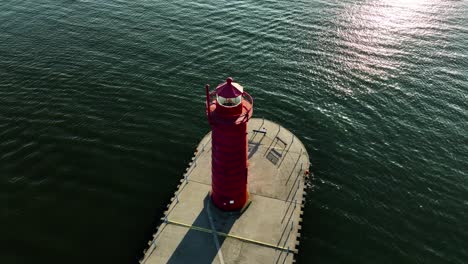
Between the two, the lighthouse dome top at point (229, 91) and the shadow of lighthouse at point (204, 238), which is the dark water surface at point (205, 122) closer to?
the shadow of lighthouse at point (204, 238)

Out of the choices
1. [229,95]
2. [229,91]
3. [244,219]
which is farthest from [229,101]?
[244,219]

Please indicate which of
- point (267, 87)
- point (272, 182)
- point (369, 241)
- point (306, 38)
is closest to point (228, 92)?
point (272, 182)

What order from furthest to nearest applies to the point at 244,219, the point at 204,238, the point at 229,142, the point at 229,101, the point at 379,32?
the point at 379,32
the point at 244,219
the point at 204,238
the point at 229,142
the point at 229,101

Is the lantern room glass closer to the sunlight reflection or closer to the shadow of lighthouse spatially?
the shadow of lighthouse

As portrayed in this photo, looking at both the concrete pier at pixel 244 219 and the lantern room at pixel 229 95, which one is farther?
the concrete pier at pixel 244 219

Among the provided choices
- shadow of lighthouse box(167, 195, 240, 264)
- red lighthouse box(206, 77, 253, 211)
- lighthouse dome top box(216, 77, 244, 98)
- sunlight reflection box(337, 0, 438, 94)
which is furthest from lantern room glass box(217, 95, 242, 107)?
sunlight reflection box(337, 0, 438, 94)

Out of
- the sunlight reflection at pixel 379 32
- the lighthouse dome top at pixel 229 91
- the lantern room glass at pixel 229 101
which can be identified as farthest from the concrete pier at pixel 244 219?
the sunlight reflection at pixel 379 32

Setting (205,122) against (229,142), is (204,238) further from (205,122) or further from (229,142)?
(205,122)
